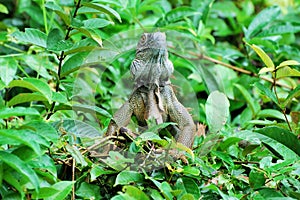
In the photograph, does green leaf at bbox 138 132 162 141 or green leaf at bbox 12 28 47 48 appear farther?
green leaf at bbox 12 28 47 48

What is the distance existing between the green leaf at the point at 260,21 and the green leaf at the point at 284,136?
902mm

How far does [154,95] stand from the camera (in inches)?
55.1

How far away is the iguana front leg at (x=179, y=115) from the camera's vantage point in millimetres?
1397

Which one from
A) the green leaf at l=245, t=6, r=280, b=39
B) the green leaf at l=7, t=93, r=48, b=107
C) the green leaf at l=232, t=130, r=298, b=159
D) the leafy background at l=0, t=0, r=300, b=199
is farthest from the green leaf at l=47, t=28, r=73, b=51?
the green leaf at l=245, t=6, r=280, b=39

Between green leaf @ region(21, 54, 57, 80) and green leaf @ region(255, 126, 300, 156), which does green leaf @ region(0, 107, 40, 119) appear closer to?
green leaf @ region(255, 126, 300, 156)

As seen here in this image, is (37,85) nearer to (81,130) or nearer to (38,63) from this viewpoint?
(81,130)

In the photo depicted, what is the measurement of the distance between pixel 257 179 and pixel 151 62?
37 centimetres

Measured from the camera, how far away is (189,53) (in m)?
2.04

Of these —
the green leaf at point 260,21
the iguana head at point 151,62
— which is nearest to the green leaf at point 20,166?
the iguana head at point 151,62

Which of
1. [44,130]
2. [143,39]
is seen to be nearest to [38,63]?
[143,39]

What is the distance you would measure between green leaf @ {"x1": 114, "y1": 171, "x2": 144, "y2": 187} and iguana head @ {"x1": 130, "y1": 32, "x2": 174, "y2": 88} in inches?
8.6

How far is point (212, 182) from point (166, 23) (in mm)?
918

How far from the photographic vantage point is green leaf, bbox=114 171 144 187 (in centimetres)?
127

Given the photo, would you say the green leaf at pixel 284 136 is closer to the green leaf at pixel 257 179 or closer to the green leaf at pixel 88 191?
the green leaf at pixel 257 179
